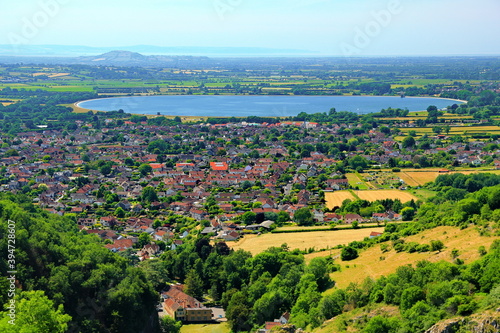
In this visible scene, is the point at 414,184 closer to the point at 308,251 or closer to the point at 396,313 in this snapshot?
the point at 308,251

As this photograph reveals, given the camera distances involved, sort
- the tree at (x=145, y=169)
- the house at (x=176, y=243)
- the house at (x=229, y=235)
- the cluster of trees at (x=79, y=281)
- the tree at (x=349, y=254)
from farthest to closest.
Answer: the tree at (x=145, y=169) → the house at (x=229, y=235) → the house at (x=176, y=243) → the tree at (x=349, y=254) → the cluster of trees at (x=79, y=281)

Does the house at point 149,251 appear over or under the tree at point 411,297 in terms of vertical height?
under

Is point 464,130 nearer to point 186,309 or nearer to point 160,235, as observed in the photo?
point 160,235

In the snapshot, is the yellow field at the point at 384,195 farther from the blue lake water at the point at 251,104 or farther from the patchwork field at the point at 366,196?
the blue lake water at the point at 251,104

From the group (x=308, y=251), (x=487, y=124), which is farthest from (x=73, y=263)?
(x=487, y=124)

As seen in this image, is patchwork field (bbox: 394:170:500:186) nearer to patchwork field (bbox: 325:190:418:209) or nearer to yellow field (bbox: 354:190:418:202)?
yellow field (bbox: 354:190:418:202)

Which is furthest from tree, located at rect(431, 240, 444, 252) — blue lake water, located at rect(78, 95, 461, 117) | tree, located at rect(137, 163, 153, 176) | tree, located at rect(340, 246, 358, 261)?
blue lake water, located at rect(78, 95, 461, 117)

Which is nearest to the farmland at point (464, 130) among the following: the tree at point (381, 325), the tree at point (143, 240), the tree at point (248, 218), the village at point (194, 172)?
the village at point (194, 172)
